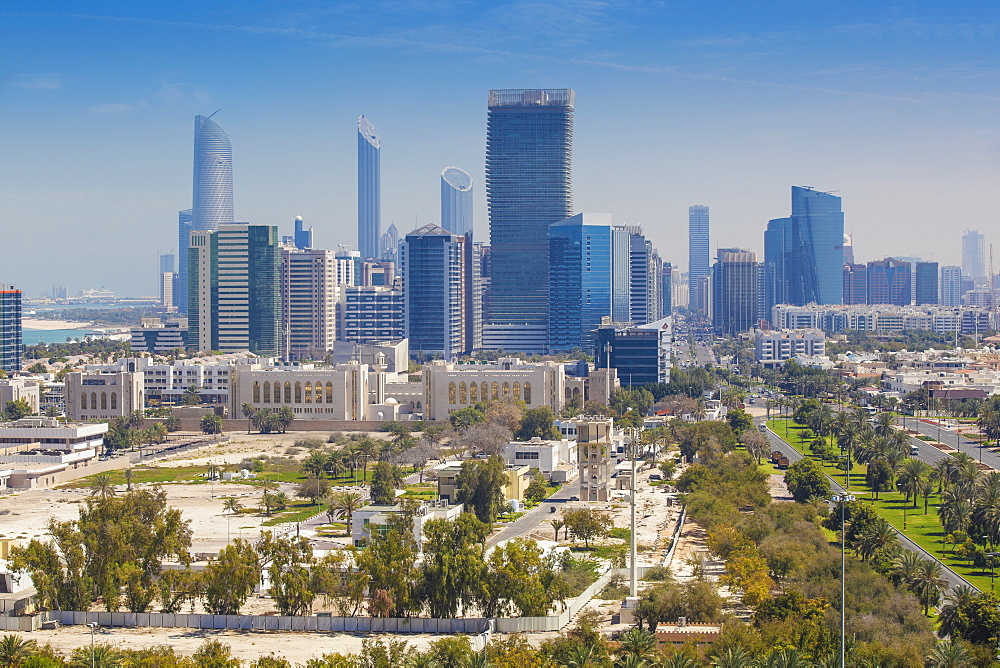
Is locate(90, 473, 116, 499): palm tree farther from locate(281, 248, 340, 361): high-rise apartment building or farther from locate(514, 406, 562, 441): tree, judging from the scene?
locate(281, 248, 340, 361): high-rise apartment building

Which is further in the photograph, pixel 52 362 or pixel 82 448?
pixel 52 362

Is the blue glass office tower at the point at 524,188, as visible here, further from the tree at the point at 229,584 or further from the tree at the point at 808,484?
the tree at the point at 229,584

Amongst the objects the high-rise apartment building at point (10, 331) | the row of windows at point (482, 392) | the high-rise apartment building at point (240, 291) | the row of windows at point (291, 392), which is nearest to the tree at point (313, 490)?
the row of windows at point (291, 392)

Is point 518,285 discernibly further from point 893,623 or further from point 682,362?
point 893,623

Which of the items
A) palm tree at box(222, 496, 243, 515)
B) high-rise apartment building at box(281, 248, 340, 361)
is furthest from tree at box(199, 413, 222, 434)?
high-rise apartment building at box(281, 248, 340, 361)

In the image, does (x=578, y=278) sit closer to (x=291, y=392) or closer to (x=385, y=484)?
(x=291, y=392)

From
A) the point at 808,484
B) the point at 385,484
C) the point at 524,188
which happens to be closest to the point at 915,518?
the point at 808,484

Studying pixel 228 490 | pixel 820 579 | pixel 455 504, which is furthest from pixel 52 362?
pixel 820 579
